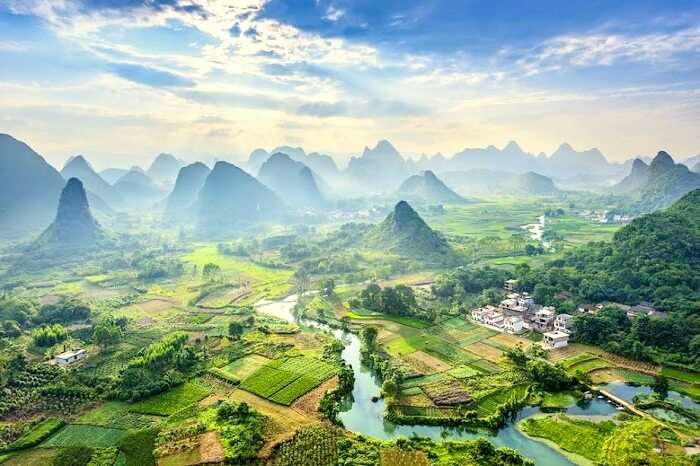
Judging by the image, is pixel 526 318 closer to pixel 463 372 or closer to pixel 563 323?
pixel 563 323

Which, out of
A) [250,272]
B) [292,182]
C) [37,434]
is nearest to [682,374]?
[37,434]

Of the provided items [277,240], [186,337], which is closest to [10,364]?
[186,337]

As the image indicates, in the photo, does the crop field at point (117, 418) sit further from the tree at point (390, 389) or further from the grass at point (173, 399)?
the tree at point (390, 389)

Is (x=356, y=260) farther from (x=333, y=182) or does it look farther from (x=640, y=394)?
(x=333, y=182)

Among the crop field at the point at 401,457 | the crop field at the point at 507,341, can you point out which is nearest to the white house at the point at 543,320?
the crop field at the point at 507,341

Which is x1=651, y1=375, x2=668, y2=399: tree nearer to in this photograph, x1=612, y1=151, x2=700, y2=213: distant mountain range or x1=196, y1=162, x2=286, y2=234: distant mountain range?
x1=612, y1=151, x2=700, y2=213: distant mountain range

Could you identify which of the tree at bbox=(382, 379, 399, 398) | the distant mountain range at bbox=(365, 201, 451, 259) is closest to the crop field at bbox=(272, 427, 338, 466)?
the tree at bbox=(382, 379, 399, 398)
